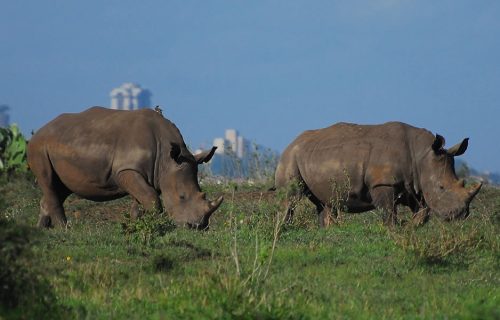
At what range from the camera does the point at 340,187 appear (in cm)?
1655

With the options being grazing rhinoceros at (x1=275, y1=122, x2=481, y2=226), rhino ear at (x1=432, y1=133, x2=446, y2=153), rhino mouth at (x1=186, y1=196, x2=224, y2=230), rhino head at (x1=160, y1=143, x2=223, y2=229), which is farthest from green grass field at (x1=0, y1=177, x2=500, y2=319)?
rhino ear at (x1=432, y1=133, x2=446, y2=153)

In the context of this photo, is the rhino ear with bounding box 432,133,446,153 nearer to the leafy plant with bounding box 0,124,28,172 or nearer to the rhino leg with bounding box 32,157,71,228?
the rhino leg with bounding box 32,157,71,228

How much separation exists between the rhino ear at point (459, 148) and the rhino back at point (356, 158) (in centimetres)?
68

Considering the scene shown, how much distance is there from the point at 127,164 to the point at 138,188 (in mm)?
433

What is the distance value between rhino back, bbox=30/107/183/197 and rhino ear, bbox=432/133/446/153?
3973 millimetres

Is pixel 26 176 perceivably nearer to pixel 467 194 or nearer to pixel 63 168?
pixel 63 168

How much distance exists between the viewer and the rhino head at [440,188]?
53.6 feet

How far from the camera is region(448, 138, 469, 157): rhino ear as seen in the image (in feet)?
54.0

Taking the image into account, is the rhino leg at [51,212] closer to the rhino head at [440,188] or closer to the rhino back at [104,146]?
the rhino back at [104,146]

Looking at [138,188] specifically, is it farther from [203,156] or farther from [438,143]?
[438,143]

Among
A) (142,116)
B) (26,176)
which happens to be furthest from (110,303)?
(26,176)

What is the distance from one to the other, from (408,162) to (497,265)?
5.09 m

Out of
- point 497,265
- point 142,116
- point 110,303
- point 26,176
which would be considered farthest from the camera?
point 26,176

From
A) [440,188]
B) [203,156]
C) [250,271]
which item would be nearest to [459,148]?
[440,188]
